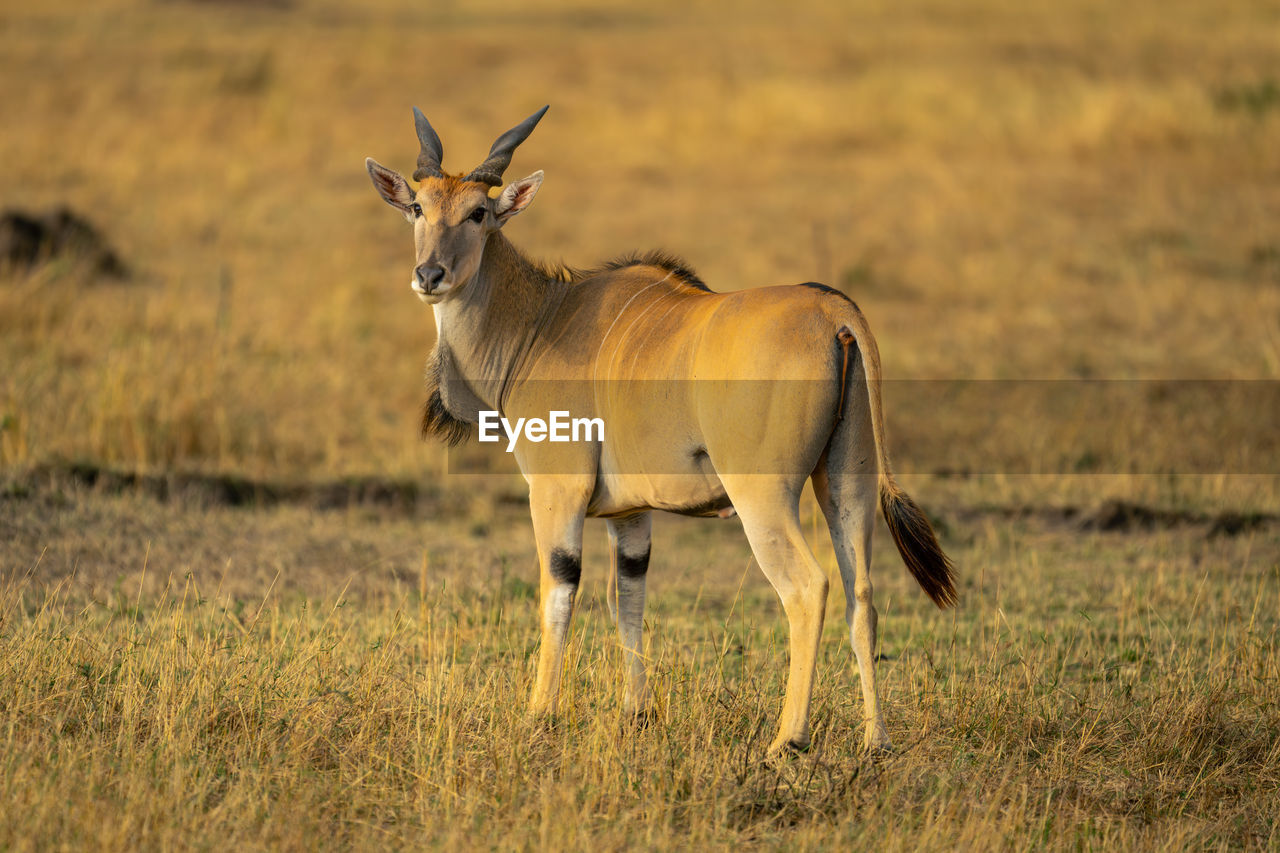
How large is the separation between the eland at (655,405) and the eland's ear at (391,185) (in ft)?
0.04

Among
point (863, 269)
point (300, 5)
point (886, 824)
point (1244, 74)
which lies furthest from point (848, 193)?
point (300, 5)

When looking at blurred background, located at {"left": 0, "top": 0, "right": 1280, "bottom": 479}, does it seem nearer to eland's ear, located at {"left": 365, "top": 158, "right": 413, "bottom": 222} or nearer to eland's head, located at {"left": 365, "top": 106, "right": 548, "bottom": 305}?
eland's ear, located at {"left": 365, "top": 158, "right": 413, "bottom": 222}

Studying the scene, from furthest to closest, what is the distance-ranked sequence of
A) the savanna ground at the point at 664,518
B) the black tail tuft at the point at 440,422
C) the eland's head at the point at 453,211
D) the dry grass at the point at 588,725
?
the black tail tuft at the point at 440,422 < the eland's head at the point at 453,211 < the savanna ground at the point at 664,518 < the dry grass at the point at 588,725

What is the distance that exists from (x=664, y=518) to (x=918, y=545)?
213 inches

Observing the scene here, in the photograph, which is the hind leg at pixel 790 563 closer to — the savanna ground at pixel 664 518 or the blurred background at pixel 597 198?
the savanna ground at pixel 664 518

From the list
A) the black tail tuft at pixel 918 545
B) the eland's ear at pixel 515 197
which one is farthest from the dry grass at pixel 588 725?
the eland's ear at pixel 515 197

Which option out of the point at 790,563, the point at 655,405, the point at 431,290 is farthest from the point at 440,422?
the point at 790,563

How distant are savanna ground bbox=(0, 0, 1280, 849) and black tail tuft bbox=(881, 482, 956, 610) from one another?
60 centimetres

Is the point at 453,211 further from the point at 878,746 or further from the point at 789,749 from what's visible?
the point at 878,746

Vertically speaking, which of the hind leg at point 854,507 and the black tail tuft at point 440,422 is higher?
the black tail tuft at point 440,422

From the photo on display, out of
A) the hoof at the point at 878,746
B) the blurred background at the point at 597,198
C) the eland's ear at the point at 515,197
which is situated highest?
the blurred background at the point at 597,198

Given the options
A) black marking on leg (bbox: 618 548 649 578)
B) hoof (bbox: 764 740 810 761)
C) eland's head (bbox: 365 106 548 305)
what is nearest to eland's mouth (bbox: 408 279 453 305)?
→ eland's head (bbox: 365 106 548 305)

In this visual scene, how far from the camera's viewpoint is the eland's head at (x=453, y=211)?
237 inches

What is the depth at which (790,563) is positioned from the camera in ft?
17.3
